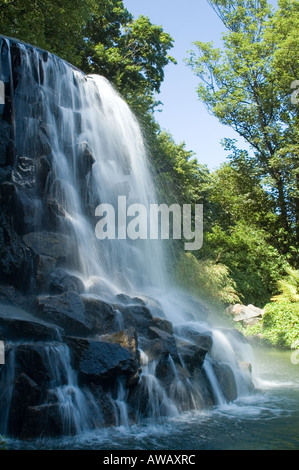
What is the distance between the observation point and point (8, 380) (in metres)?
7.55

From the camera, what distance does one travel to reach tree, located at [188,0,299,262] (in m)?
25.2

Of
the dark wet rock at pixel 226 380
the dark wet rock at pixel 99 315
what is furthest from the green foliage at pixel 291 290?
the dark wet rock at pixel 99 315

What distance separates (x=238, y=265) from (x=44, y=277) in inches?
701

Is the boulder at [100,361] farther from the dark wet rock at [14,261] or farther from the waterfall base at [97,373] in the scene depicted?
the dark wet rock at [14,261]

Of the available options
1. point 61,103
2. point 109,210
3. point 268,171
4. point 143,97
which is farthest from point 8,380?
point 268,171

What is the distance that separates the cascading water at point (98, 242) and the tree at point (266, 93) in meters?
10.3

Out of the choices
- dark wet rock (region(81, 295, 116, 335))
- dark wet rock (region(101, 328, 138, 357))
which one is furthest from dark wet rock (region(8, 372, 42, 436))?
dark wet rock (region(81, 295, 116, 335))

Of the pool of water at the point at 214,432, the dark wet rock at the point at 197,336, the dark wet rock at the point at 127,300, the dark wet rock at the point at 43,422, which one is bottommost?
the pool of water at the point at 214,432

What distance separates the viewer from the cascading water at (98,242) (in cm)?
846

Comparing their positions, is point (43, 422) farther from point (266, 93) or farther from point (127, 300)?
point (266, 93)

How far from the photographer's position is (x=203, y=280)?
808 inches

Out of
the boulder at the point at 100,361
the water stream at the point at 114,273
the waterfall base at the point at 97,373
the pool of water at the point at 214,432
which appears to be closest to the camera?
the pool of water at the point at 214,432
